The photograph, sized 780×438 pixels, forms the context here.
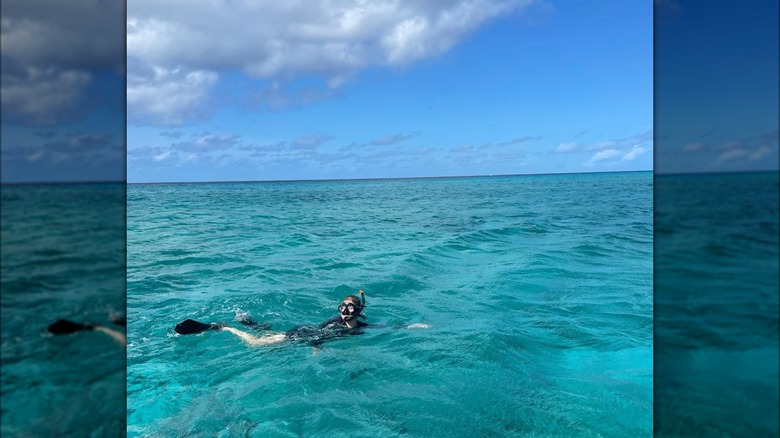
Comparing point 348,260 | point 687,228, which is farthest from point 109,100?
point 348,260

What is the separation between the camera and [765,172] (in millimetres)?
1771

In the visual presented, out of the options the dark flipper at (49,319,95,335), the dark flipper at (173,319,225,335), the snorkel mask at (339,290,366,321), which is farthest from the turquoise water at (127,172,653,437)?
the dark flipper at (49,319,95,335)

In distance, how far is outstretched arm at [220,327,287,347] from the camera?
28.4ft

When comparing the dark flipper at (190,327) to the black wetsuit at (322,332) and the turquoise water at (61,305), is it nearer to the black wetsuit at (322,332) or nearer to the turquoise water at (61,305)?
the black wetsuit at (322,332)

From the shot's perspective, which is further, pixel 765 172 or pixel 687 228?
pixel 687 228

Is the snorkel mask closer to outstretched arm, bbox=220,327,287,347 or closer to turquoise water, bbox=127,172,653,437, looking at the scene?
turquoise water, bbox=127,172,653,437

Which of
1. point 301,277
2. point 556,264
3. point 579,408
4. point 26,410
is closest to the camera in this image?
point 26,410

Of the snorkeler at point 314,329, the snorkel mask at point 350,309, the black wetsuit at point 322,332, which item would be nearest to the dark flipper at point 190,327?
the snorkeler at point 314,329

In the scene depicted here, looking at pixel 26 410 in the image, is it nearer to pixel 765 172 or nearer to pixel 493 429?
pixel 765 172

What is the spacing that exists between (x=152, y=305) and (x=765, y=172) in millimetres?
12184

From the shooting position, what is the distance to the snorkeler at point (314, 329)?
866 centimetres

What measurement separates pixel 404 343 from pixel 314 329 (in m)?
1.80

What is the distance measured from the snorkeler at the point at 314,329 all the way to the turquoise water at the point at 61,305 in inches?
255

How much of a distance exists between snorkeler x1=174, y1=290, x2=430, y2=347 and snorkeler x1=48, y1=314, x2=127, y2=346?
6381 millimetres
